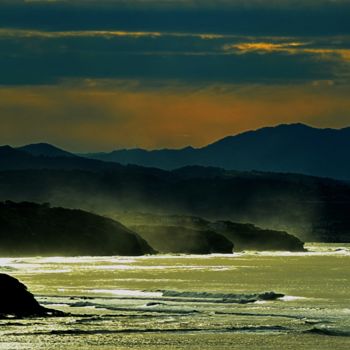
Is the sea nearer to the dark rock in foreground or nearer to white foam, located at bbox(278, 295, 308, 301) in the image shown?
white foam, located at bbox(278, 295, 308, 301)

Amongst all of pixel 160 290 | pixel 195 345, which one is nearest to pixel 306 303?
pixel 160 290

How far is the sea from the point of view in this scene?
81.1 meters

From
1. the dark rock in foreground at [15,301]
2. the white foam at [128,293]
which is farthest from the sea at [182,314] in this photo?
the dark rock in foreground at [15,301]

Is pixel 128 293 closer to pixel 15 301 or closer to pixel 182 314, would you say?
pixel 182 314

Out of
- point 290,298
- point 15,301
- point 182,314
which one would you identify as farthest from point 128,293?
point 15,301

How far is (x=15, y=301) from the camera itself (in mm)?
94375

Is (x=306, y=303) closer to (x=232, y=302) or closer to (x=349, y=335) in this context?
(x=232, y=302)

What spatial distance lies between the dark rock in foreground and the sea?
6.26 feet

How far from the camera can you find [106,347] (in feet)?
257

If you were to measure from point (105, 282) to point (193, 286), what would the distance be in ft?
39.7

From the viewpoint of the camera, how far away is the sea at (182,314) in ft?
266

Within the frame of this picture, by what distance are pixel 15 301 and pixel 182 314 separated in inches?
499

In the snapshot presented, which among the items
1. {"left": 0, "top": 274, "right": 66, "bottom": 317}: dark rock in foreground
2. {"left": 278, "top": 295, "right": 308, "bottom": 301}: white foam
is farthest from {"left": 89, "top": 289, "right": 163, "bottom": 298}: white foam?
{"left": 0, "top": 274, "right": 66, "bottom": 317}: dark rock in foreground

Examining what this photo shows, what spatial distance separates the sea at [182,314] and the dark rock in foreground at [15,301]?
6.26 ft
